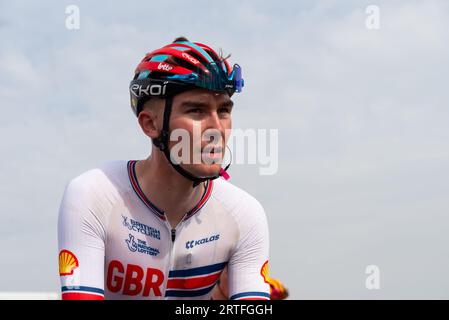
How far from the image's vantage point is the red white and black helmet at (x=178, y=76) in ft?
19.8

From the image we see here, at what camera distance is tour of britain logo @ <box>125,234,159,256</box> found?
6.28 m

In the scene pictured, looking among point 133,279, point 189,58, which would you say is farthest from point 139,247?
point 189,58

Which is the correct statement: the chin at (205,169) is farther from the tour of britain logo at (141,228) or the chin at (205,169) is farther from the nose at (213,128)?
the tour of britain logo at (141,228)

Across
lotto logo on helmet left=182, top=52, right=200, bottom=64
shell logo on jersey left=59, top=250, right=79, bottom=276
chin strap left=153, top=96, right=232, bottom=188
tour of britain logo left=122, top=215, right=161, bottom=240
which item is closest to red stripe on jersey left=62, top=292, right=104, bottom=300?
shell logo on jersey left=59, top=250, right=79, bottom=276

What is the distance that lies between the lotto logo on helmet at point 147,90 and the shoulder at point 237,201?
1.21 m

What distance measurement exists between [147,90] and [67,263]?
1715 mm

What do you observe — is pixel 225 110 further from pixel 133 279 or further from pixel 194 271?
pixel 133 279

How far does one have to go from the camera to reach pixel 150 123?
249 inches

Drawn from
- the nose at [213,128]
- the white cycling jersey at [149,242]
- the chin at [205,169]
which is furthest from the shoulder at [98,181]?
the nose at [213,128]

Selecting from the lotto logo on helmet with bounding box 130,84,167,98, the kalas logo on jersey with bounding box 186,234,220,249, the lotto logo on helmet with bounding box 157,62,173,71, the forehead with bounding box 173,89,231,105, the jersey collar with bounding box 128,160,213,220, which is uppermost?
the lotto logo on helmet with bounding box 157,62,173,71

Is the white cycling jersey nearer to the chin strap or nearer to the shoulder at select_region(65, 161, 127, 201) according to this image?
the shoulder at select_region(65, 161, 127, 201)

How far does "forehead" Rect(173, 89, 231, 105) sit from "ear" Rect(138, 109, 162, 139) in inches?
11.8

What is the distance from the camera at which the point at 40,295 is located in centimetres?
1038
